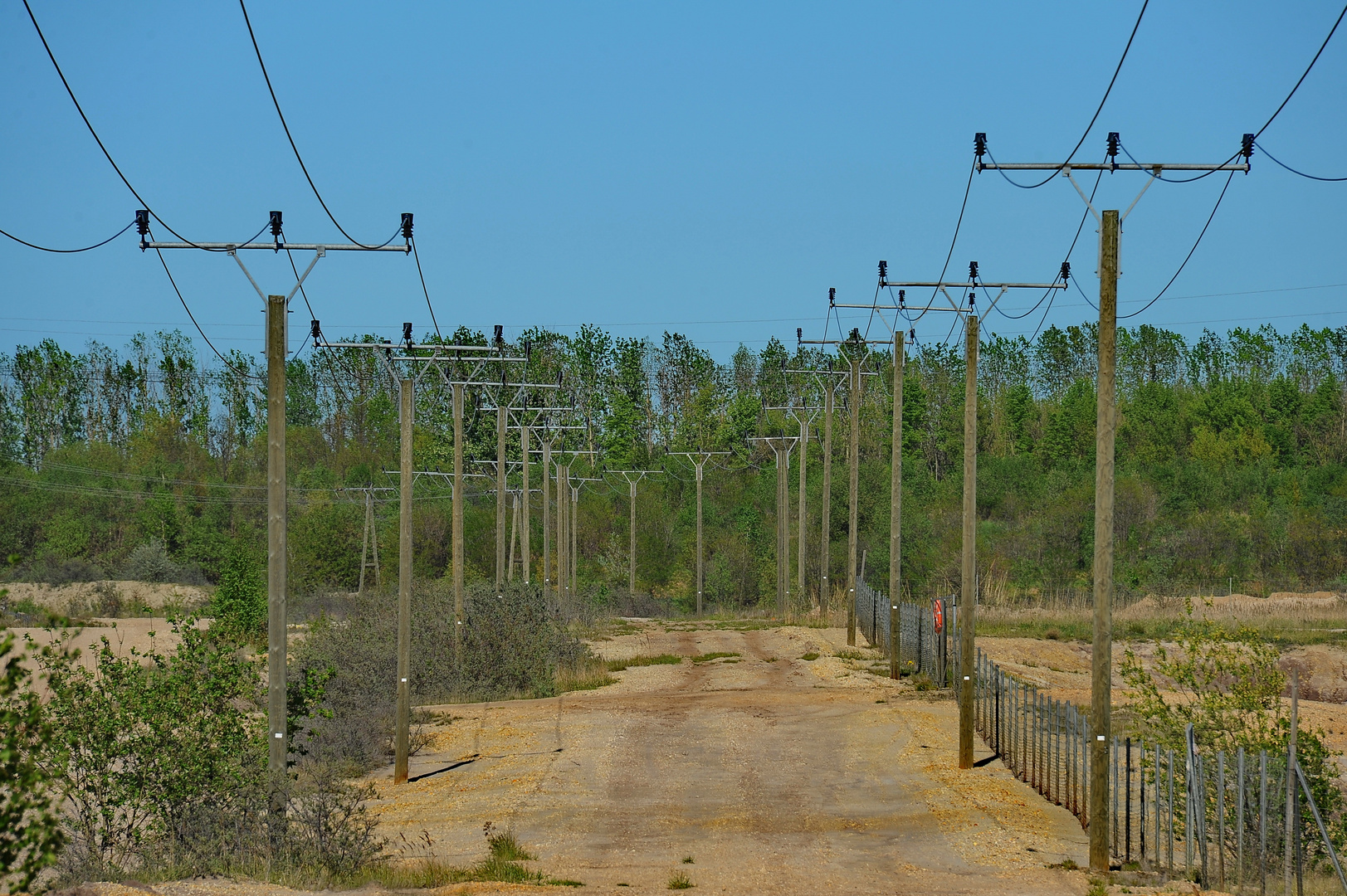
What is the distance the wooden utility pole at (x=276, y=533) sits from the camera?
14.6 meters

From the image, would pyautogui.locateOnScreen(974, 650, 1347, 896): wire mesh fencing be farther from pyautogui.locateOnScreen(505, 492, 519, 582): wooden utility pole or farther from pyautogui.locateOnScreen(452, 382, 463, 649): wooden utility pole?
pyautogui.locateOnScreen(505, 492, 519, 582): wooden utility pole

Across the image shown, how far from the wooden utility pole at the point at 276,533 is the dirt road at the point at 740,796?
227 cm

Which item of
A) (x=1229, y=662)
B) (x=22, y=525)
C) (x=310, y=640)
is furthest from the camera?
(x=22, y=525)

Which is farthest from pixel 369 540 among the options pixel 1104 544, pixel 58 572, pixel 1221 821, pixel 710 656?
pixel 1221 821

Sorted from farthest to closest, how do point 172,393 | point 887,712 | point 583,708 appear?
point 172,393 < point 583,708 < point 887,712

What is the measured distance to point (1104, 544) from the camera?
1313 centimetres

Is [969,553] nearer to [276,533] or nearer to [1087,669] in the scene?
[276,533]

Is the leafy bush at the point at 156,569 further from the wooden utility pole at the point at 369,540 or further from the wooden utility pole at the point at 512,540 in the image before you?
the wooden utility pole at the point at 512,540

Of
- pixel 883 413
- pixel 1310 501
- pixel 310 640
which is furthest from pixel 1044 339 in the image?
pixel 310 640

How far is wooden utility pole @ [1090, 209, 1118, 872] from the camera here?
1288cm

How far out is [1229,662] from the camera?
47.2ft

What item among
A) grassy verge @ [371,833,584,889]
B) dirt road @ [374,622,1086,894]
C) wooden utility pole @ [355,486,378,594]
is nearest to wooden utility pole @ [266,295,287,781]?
grassy verge @ [371,833,584,889]

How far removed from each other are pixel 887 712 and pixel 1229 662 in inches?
452

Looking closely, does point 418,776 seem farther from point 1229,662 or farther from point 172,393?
point 172,393
